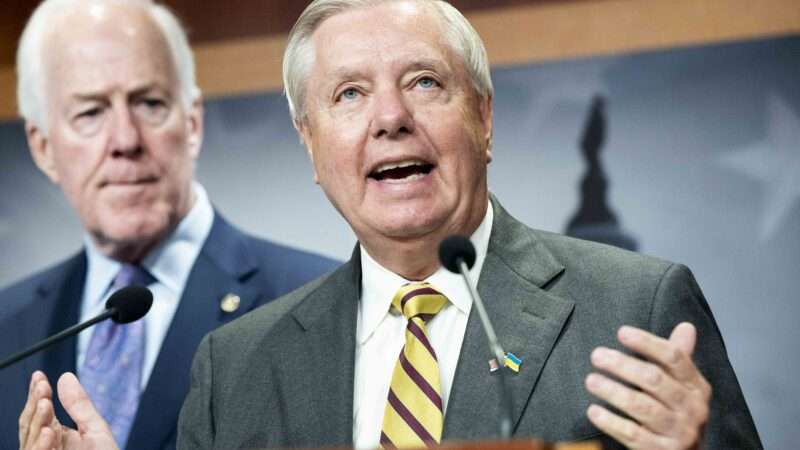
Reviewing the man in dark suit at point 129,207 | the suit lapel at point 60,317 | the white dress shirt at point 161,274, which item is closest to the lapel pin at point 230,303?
the man in dark suit at point 129,207

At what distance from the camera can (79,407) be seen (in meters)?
2.79

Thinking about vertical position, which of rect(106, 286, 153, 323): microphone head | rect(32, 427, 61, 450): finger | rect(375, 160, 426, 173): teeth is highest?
rect(375, 160, 426, 173): teeth

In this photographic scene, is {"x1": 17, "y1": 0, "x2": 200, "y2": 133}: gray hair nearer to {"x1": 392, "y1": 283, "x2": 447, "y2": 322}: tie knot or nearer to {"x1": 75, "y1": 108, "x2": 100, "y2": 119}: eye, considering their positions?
{"x1": 75, "y1": 108, "x2": 100, "y2": 119}: eye

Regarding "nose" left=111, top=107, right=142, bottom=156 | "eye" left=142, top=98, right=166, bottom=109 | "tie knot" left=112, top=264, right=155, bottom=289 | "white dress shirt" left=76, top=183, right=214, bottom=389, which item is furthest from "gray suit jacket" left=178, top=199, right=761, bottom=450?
"eye" left=142, top=98, right=166, bottom=109

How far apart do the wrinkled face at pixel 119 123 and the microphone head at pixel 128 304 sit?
134 cm

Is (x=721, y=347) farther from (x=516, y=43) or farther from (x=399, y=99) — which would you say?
(x=516, y=43)

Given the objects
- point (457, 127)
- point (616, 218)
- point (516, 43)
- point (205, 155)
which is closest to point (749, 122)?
point (616, 218)

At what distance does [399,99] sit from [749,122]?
1305 millimetres

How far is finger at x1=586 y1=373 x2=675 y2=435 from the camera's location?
2.10m

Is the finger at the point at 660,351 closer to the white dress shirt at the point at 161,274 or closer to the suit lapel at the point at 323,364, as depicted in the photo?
the suit lapel at the point at 323,364

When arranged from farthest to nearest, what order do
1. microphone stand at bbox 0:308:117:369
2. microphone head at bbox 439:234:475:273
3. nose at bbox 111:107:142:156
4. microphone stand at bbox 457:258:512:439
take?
nose at bbox 111:107:142:156 → microphone stand at bbox 0:308:117:369 → microphone head at bbox 439:234:475:273 → microphone stand at bbox 457:258:512:439

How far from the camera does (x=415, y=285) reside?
9.28 feet

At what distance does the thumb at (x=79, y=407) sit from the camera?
2.78 m

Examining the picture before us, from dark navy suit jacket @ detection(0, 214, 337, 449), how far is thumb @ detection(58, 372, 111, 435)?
0.89 metres
